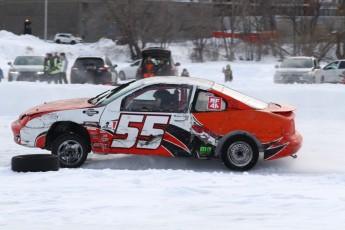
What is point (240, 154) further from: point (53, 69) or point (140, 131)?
point (53, 69)

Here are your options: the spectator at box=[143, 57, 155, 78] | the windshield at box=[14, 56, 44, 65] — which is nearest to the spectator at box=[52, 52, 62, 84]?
the windshield at box=[14, 56, 44, 65]

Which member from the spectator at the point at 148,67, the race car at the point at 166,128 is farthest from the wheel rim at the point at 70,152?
the spectator at the point at 148,67

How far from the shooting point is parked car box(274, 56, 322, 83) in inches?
1161

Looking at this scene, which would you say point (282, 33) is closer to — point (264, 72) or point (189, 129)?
point (264, 72)

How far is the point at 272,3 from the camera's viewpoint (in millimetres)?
63438

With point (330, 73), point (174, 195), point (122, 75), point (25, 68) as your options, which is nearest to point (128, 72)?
point (122, 75)

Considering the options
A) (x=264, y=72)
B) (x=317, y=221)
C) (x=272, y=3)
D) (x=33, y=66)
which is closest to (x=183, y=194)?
(x=317, y=221)

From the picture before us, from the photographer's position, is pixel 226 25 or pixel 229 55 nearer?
pixel 229 55

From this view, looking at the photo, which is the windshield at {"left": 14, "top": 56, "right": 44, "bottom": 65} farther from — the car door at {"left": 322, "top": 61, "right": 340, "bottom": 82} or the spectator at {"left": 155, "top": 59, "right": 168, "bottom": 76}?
the car door at {"left": 322, "top": 61, "right": 340, "bottom": 82}

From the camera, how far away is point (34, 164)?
914 centimetres

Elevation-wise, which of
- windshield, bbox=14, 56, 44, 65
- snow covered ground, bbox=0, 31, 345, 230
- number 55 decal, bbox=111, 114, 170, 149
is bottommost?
snow covered ground, bbox=0, 31, 345, 230

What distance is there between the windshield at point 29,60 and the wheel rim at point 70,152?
19165 millimetres

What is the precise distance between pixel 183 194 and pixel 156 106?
316 centimetres

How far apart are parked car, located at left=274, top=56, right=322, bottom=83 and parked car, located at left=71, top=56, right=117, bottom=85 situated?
698 centimetres
